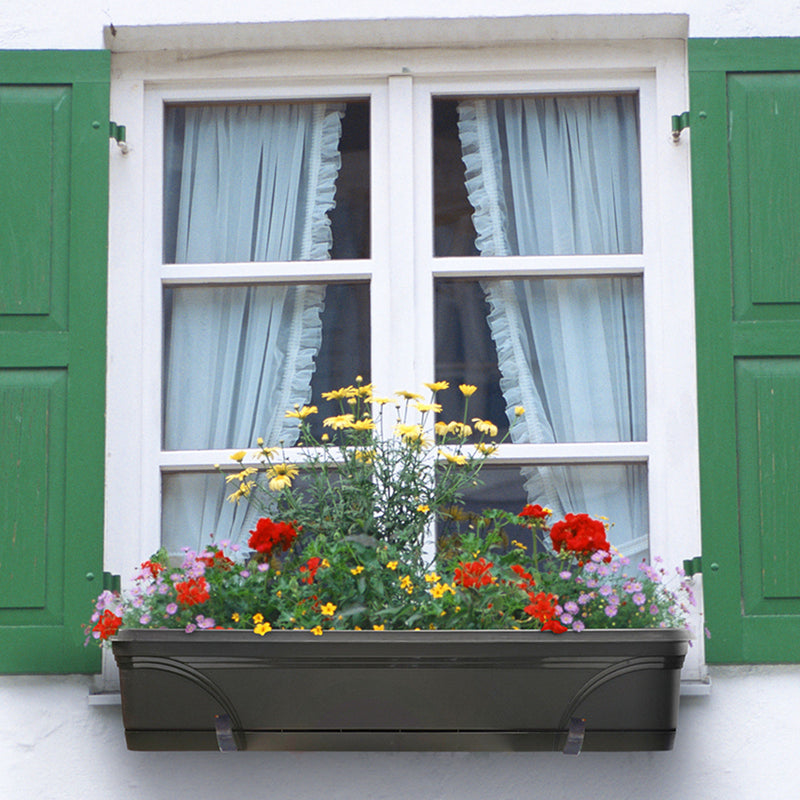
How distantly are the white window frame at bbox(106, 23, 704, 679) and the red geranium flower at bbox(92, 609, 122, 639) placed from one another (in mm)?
283

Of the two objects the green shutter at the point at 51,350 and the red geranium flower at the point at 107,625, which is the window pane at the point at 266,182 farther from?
the red geranium flower at the point at 107,625

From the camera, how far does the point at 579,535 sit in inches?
112

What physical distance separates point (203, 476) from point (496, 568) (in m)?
0.80

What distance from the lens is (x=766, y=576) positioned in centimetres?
298

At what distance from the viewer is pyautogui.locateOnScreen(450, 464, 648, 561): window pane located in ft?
10.4

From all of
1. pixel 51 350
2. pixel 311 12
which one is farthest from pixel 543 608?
pixel 311 12

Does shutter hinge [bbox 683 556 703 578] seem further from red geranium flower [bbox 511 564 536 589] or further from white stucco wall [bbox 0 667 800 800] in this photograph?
red geranium flower [bbox 511 564 536 589]

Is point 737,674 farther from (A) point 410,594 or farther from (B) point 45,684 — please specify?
(B) point 45,684

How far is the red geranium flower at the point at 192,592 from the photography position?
9.02ft

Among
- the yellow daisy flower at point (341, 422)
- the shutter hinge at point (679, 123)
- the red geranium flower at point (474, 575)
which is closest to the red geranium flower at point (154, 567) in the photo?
the yellow daisy flower at point (341, 422)

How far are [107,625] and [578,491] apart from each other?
1150 millimetres

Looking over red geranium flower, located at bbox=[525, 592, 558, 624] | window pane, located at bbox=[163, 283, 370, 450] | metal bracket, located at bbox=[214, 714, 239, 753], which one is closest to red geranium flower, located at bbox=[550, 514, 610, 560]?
red geranium flower, located at bbox=[525, 592, 558, 624]

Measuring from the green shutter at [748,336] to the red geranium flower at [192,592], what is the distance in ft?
3.67

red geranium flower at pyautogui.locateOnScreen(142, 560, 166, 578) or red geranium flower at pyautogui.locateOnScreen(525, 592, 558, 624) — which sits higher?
red geranium flower at pyautogui.locateOnScreen(142, 560, 166, 578)
